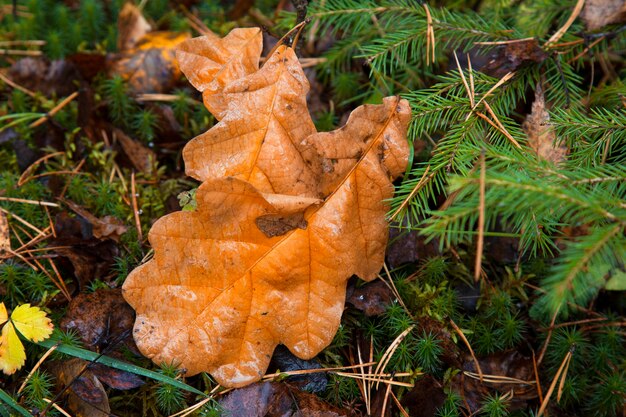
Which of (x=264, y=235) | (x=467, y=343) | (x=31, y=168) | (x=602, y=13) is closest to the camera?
(x=264, y=235)

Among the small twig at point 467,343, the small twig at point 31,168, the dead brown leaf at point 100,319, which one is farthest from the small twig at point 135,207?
the small twig at point 467,343

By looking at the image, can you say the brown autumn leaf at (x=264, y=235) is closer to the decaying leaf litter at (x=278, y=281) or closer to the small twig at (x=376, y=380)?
the decaying leaf litter at (x=278, y=281)

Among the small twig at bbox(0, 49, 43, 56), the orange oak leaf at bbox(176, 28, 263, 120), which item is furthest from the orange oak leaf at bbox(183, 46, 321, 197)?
the small twig at bbox(0, 49, 43, 56)

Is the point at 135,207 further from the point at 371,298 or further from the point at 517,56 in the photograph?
the point at 517,56

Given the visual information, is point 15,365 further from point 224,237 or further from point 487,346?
point 487,346

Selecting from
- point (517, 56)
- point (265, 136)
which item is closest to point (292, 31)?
point (265, 136)

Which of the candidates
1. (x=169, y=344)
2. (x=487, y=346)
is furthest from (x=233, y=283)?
(x=487, y=346)

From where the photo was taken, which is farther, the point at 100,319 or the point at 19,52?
the point at 19,52
